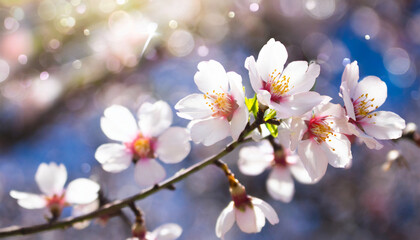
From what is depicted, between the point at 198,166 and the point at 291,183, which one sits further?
the point at 291,183

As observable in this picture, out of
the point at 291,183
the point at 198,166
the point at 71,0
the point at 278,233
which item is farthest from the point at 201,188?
the point at 198,166


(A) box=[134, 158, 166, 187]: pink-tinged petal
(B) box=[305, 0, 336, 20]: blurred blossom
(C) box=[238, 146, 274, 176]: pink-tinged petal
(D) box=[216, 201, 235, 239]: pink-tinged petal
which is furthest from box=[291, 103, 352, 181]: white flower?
(B) box=[305, 0, 336, 20]: blurred blossom

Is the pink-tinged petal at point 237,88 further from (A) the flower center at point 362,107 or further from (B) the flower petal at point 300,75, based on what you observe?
(A) the flower center at point 362,107

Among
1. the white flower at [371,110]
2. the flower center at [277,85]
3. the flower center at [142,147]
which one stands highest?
the flower center at [277,85]

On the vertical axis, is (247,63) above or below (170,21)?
above

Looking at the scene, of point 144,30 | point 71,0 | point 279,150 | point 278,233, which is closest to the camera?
point 279,150

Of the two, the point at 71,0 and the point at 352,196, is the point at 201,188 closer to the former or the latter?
the point at 352,196

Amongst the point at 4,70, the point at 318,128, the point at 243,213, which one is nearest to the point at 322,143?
the point at 318,128

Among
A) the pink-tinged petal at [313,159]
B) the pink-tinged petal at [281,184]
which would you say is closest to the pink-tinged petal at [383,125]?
the pink-tinged petal at [313,159]
